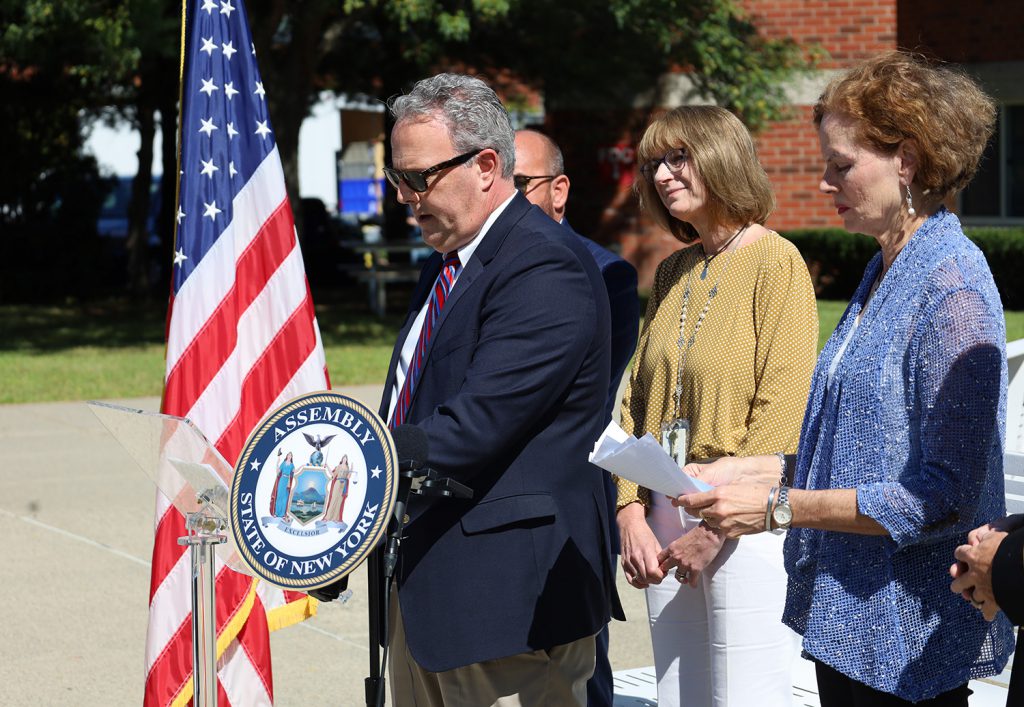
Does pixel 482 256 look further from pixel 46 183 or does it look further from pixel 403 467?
pixel 46 183

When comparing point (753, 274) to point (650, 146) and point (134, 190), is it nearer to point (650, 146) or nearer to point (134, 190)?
point (650, 146)

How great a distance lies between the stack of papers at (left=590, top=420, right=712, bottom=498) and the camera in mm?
2480

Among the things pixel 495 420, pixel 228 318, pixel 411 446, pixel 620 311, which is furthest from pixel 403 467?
pixel 228 318

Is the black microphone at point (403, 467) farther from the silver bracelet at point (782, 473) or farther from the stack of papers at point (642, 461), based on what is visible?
the silver bracelet at point (782, 473)

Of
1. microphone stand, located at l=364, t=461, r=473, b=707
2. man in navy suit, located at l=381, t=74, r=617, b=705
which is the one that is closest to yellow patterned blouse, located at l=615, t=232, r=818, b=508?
man in navy suit, located at l=381, t=74, r=617, b=705

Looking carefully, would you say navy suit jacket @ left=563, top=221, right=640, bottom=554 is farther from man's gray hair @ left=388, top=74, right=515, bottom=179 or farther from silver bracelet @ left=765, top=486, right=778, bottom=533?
silver bracelet @ left=765, top=486, right=778, bottom=533

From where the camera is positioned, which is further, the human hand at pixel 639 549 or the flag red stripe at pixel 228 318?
the flag red stripe at pixel 228 318

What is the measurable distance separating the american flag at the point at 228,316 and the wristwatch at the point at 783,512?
6.79 ft

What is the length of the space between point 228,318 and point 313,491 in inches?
80.9

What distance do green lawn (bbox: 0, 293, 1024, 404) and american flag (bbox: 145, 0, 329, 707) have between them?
Result: 7958mm

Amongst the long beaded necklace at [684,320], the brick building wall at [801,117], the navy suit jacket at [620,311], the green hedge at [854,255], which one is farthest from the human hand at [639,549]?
the brick building wall at [801,117]

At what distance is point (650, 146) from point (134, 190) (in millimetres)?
21869

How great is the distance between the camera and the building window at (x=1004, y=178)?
1969cm

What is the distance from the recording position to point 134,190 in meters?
24.2
